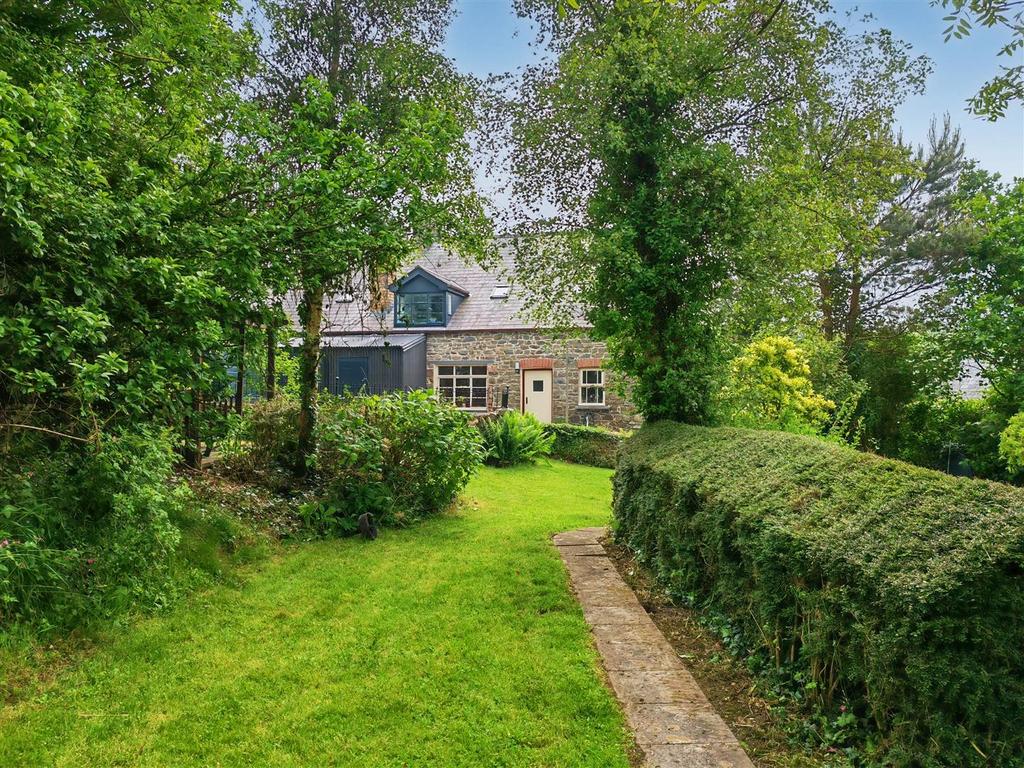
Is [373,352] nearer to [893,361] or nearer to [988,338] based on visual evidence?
[893,361]

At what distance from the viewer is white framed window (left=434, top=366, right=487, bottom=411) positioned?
62.8 ft

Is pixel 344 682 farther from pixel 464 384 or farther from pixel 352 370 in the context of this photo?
pixel 352 370

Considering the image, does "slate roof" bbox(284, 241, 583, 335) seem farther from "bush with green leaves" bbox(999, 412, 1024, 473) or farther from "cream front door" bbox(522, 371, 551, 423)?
"bush with green leaves" bbox(999, 412, 1024, 473)

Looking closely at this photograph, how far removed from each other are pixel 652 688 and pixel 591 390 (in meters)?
15.3

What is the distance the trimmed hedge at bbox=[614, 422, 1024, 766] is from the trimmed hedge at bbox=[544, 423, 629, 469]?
9.91 metres

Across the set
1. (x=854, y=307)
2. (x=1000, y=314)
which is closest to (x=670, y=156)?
(x=1000, y=314)

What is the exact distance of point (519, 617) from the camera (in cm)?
423

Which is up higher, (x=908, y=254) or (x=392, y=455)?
(x=908, y=254)

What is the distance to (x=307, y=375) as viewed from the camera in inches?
283

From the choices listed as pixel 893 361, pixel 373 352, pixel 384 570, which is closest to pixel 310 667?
pixel 384 570

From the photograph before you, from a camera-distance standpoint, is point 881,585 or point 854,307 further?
point 854,307

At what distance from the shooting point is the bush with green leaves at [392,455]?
691 centimetres

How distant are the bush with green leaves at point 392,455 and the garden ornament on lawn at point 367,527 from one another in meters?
0.28

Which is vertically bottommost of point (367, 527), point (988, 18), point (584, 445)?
point (367, 527)
